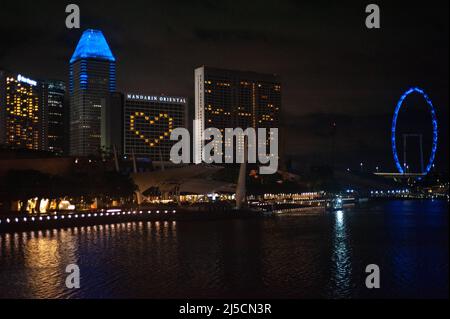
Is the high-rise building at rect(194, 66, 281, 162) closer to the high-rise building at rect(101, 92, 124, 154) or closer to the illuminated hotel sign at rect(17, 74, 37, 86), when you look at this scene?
the high-rise building at rect(101, 92, 124, 154)

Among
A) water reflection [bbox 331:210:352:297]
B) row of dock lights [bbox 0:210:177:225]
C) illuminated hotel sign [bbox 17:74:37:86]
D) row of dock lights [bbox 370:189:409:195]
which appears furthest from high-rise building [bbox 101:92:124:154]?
→ water reflection [bbox 331:210:352:297]

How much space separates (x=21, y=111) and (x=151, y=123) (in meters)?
39.4

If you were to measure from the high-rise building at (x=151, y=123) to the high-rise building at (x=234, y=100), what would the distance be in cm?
741

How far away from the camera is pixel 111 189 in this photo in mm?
67125

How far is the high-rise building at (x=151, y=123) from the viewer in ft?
575

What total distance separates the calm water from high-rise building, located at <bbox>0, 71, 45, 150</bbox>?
134 m

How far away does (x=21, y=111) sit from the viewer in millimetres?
178250

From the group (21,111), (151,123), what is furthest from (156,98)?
(21,111)

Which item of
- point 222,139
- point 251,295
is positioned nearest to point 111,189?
point 251,295

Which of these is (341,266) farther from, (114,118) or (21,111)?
(21,111)

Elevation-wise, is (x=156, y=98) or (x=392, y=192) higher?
(x=156, y=98)

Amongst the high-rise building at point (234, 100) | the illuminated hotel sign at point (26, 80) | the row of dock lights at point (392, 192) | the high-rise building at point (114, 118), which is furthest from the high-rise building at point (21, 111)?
the row of dock lights at point (392, 192)
